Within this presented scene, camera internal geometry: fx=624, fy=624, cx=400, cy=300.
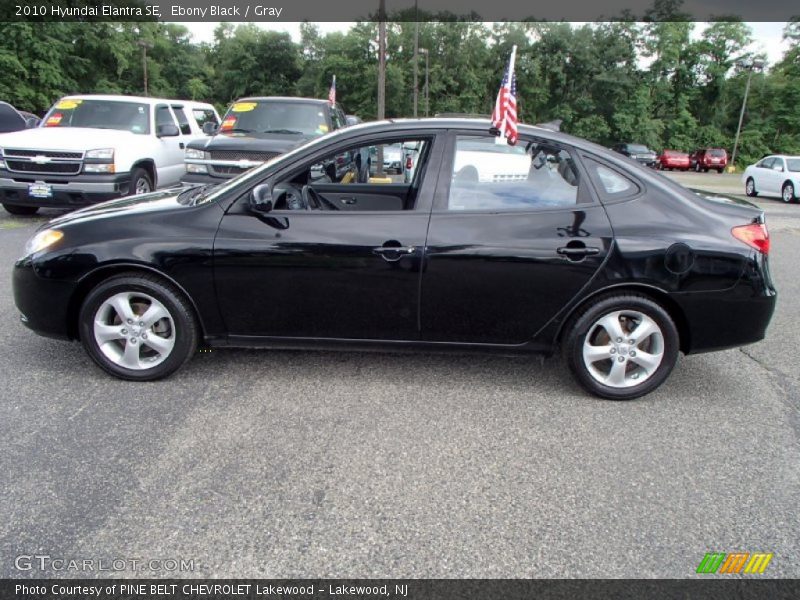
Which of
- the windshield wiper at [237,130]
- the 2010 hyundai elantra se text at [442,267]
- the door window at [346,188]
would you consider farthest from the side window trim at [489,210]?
the windshield wiper at [237,130]

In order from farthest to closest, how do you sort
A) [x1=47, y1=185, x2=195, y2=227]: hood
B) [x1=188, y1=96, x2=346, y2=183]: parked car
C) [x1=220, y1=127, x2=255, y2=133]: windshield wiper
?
[x1=220, y1=127, x2=255, y2=133]: windshield wiper
[x1=188, y1=96, x2=346, y2=183]: parked car
[x1=47, y1=185, x2=195, y2=227]: hood

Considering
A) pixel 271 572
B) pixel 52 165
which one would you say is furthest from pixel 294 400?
pixel 52 165

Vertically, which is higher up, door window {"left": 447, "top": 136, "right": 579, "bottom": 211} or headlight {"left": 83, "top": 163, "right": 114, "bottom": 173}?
door window {"left": 447, "top": 136, "right": 579, "bottom": 211}

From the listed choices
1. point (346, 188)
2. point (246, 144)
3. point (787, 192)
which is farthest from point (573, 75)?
point (346, 188)

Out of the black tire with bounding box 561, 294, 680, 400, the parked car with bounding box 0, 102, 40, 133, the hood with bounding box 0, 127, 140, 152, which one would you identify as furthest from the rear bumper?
the parked car with bounding box 0, 102, 40, 133

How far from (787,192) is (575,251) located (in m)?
18.8

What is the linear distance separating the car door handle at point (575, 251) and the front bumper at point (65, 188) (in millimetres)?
7375

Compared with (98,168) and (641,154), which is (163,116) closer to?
(98,168)

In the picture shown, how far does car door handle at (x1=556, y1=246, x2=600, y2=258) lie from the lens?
11.8 ft

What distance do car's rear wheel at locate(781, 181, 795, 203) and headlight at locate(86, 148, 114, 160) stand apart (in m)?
18.5

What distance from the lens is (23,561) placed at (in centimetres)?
228

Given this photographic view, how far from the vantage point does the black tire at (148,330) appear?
3703mm

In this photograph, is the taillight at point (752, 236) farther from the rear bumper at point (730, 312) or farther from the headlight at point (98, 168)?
the headlight at point (98, 168)

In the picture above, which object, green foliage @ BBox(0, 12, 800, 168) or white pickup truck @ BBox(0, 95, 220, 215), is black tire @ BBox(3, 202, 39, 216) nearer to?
white pickup truck @ BBox(0, 95, 220, 215)
